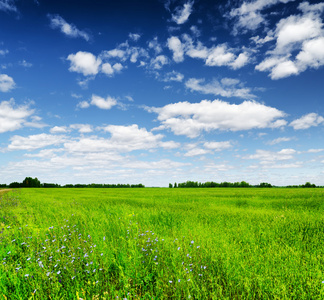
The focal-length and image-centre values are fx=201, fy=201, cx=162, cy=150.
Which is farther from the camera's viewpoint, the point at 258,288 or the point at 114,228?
the point at 114,228

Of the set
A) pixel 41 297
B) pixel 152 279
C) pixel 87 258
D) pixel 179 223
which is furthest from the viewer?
pixel 179 223

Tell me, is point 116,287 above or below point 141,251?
below

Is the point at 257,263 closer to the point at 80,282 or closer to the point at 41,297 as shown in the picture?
the point at 80,282

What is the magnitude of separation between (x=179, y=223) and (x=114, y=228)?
229 centimetres

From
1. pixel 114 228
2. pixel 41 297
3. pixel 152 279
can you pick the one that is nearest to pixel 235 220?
pixel 114 228

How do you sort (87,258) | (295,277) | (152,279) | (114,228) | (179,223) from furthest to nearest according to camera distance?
(179,223) < (114,228) < (87,258) < (152,279) < (295,277)

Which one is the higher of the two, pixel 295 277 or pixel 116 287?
pixel 295 277

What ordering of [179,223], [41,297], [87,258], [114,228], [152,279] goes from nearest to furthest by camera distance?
1. [41,297]
2. [152,279]
3. [87,258]
4. [114,228]
5. [179,223]

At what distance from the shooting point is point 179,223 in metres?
7.09

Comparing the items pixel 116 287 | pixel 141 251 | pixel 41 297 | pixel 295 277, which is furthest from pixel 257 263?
pixel 41 297

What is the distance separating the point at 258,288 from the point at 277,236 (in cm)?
301

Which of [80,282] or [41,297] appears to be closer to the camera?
[41,297]

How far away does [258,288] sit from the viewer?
3.20 m

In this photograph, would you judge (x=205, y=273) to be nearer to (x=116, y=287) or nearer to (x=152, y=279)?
(x=152, y=279)
